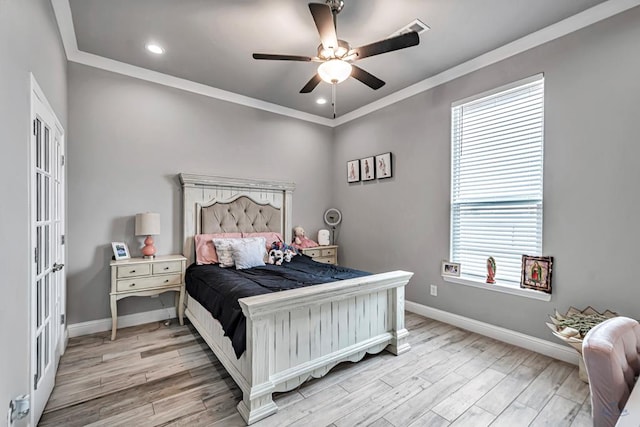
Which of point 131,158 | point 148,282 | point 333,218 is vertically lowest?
point 148,282

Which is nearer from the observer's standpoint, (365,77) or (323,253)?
(365,77)

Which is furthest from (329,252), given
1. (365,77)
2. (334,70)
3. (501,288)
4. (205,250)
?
(334,70)

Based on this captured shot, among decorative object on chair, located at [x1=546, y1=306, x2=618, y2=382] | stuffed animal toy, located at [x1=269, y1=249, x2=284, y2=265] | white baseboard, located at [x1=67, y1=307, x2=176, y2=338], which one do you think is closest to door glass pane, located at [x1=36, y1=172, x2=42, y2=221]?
white baseboard, located at [x1=67, y1=307, x2=176, y2=338]

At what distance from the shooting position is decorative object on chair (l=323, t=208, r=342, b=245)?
4.90 m

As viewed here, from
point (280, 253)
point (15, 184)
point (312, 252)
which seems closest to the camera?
point (15, 184)

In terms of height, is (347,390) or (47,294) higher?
(47,294)

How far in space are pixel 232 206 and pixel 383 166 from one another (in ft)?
→ 7.20

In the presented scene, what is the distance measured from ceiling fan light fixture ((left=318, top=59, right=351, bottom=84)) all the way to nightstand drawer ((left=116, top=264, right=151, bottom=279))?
8.56ft

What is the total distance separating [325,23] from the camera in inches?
78.7

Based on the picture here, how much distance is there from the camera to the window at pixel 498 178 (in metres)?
2.71

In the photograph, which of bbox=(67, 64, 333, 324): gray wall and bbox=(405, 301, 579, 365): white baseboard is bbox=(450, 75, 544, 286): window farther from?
bbox=(67, 64, 333, 324): gray wall

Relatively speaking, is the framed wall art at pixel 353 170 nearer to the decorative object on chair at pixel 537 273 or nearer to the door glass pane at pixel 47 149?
the decorative object on chair at pixel 537 273

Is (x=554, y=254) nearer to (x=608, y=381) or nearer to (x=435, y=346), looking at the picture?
(x=435, y=346)

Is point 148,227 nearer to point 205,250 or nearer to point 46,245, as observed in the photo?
point 205,250
